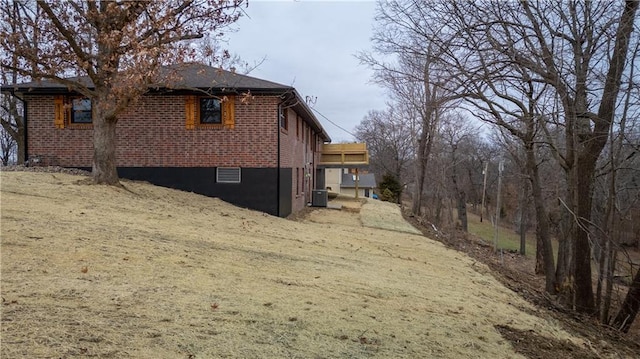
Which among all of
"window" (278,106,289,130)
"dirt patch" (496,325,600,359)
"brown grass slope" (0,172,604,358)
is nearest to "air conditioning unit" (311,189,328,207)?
"window" (278,106,289,130)

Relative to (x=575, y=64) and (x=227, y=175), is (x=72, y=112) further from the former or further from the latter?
(x=575, y=64)

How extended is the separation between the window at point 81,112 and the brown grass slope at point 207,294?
549cm

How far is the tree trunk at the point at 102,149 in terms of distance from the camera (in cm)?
1195

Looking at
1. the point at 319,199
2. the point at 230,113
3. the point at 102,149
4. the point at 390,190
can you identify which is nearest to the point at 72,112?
the point at 102,149

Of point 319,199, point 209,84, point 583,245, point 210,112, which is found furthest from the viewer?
point 319,199

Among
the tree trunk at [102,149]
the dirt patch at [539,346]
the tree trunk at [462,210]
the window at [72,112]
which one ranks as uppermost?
the window at [72,112]

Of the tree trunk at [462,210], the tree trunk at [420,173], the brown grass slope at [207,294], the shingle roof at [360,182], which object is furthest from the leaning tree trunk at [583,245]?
the shingle roof at [360,182]

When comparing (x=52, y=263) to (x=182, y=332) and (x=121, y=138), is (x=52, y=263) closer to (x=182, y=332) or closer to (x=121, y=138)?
(x=182, y=332)

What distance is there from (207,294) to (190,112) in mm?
10975

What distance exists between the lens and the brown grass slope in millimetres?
3863

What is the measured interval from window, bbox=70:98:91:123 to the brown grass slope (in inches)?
216

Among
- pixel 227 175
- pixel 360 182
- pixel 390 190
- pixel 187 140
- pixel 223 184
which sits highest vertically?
pixel 187 140

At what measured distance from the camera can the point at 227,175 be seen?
50.3 feet

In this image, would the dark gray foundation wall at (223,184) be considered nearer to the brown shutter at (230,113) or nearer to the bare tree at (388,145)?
the brown shutter at (230,113)
